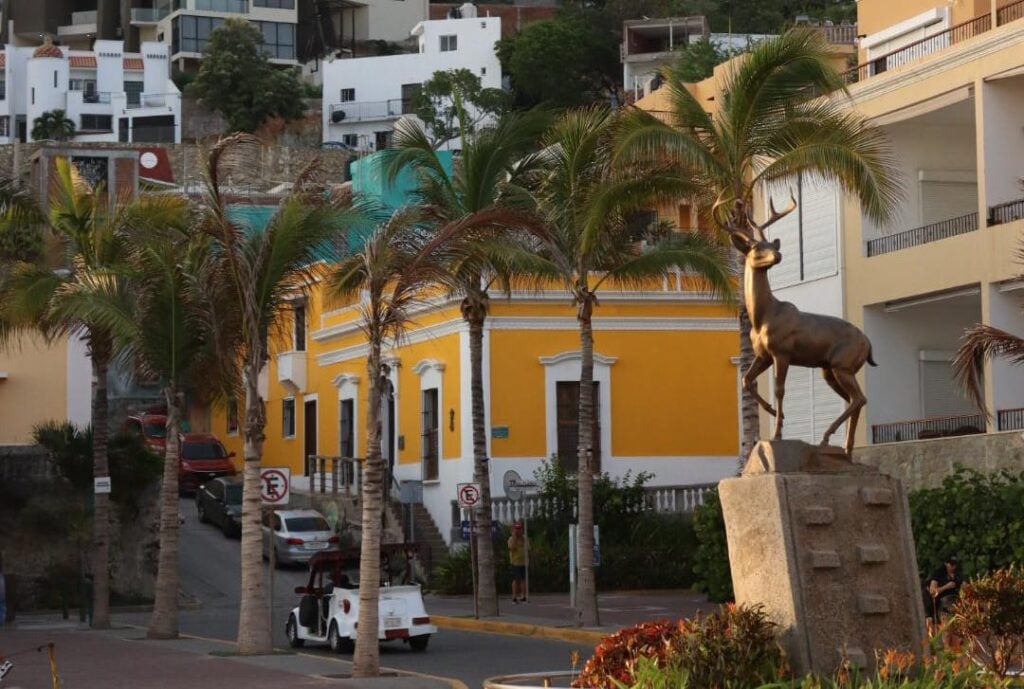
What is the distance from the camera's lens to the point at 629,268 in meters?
30.8

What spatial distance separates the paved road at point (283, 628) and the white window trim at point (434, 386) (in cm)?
420

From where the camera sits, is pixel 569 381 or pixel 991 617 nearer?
pixel 991 617

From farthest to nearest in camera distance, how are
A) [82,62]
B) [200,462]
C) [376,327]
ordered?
1. [82,62]
2. [200,462]
3. [376,327]

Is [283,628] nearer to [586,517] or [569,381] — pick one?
[586,517]

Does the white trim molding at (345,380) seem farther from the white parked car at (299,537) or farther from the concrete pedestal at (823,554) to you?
the concrete pedestal at (823,554)

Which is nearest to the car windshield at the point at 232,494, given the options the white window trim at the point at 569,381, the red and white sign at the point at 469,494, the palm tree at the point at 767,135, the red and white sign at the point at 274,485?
the white window trim at the point at 569,381

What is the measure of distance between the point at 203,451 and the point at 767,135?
30617mm

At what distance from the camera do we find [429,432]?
47250mm

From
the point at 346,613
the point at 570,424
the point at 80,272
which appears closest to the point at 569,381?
the point at 570,424

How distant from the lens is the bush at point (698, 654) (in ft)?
46.1

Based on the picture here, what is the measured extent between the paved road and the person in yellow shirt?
4.61 m

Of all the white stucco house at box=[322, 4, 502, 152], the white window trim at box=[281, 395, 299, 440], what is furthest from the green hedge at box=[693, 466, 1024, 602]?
the white stucco house at box=[322, 4, 502, 152]

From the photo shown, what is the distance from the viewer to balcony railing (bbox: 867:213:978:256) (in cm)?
3391

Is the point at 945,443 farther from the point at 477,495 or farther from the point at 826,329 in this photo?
the point at 826,329
